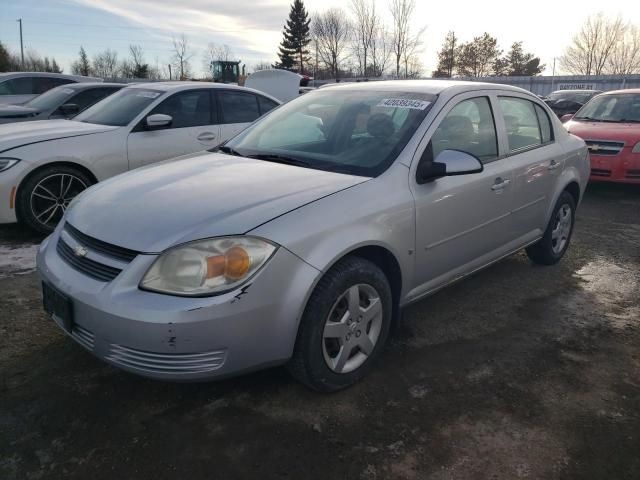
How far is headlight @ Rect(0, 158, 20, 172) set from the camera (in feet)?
16.1

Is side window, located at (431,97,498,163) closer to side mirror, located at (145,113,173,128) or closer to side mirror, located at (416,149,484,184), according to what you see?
side mirror, located at (416,149,484,184)

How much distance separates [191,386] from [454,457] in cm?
136

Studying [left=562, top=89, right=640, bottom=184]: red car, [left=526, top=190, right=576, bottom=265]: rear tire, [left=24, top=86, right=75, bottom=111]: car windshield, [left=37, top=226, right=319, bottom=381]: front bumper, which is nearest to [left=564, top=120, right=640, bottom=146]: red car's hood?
[left=562, top=89, right=640, bottom=184]: red car

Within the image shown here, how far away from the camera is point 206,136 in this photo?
618 centimetres

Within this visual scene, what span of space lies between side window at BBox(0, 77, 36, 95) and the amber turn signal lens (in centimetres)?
1053

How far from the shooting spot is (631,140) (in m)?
7.43

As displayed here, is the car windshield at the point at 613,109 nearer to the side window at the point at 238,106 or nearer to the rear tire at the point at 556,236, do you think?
the rear tire at the point at 556,236

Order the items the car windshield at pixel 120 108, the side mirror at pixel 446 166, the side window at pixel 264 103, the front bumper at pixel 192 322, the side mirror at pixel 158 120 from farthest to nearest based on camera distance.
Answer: the side window at pixel 264 103 < the car windshield at pixel 120 108 < the side mirror at pixel 158 120 < the side mirror at pixel 446 166 < the front bumper at pixel 192 322

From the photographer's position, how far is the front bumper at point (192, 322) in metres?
2.15

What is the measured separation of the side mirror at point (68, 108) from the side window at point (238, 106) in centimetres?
236

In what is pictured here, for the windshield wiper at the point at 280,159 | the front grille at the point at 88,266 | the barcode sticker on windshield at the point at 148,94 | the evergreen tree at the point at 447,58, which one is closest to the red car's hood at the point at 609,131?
the barcode sticker on windshield at the point at 148,94

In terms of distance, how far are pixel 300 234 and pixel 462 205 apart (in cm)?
135

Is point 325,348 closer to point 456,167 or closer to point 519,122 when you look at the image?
point 456,167

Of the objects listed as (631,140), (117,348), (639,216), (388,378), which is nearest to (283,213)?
(117,348)
